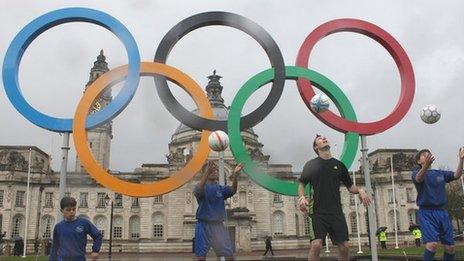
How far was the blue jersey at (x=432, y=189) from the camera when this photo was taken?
9.12 metres

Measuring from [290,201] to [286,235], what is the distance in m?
4.83

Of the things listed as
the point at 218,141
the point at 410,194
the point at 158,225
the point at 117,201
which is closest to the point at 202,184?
the point at 218,141

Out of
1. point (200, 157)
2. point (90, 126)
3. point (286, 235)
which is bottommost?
point (286, 235)

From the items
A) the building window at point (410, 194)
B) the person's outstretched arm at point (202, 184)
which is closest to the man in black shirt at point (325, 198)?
the person's outstretched arm at point (202, 184)

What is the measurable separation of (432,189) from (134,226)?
2280 inches

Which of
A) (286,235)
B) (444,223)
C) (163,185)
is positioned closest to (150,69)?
(163,185)

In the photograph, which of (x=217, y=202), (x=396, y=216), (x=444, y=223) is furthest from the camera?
(x=396, y=216)

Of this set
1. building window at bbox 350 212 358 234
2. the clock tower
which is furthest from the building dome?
building window at bbox 350 212 358 234

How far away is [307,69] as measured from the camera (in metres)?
15.2

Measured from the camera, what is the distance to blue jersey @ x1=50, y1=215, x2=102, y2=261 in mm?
7504

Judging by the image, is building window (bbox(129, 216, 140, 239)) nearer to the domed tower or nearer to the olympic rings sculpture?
the domed tower

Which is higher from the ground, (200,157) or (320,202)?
(200,157)

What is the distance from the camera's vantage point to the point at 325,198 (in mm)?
7773

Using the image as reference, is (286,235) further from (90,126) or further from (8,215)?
(90,126)
